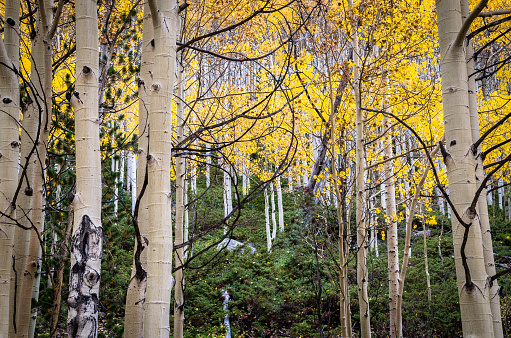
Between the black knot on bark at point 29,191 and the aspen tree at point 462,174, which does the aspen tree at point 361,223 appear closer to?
the aspen tree at point 462,174

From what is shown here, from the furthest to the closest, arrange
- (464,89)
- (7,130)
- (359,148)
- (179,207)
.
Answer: (359,148) < (179,207) < (7,130) < (464,89)

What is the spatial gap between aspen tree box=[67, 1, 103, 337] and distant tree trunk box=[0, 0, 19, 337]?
728 mm

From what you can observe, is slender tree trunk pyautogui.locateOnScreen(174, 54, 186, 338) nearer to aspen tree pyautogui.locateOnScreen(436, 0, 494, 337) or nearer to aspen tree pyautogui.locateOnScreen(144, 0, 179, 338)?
aspen tree pyautogui.locateOnScreen(144, 0, 179, 338)

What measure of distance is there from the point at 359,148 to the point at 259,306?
18.5 ft

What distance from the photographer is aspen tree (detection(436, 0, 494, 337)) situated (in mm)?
1164

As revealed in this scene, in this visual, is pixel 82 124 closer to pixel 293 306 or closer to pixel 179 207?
pixel 179 207

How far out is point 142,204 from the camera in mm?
1720

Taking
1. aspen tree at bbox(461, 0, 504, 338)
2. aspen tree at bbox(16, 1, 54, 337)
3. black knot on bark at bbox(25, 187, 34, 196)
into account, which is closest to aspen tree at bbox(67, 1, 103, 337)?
aspen tree at bbox(16, 1, 54, 337)

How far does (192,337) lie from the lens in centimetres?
692

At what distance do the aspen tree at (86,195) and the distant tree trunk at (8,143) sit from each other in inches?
28.7

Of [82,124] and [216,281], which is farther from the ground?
[82,124]

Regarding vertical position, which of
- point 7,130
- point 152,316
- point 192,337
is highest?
point 7,130

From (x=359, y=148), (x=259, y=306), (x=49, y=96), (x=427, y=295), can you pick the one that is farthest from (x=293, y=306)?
(x=49, y=96)

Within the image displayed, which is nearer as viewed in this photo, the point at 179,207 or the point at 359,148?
the point at 179,207
